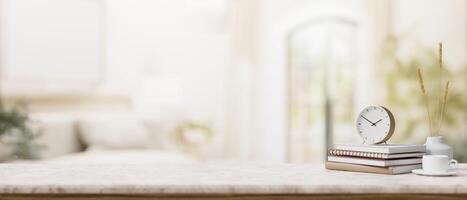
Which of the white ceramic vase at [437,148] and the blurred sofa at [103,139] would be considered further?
the blurred sofa at [103,139]

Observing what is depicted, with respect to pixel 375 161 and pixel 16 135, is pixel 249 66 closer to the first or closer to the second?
pixel 16 135

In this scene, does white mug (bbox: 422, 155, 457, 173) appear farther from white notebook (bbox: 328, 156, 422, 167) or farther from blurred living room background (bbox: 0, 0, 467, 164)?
blurred living room background (bbox: 0, 0, 467, 164)

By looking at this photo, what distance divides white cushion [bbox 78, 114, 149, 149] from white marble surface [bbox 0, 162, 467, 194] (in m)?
3.38

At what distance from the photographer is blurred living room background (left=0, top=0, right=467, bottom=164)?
6297 mm

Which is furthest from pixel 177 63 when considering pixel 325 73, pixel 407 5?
pixel 407 5

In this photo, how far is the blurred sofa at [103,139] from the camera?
16.4ft

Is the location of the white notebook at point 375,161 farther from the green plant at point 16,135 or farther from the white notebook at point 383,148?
the green plant at point 16,135

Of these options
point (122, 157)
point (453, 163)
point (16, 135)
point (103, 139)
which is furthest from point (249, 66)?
point (453, 163)

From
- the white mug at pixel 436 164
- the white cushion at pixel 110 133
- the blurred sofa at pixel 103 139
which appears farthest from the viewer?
the white cushion at pixel 110 133

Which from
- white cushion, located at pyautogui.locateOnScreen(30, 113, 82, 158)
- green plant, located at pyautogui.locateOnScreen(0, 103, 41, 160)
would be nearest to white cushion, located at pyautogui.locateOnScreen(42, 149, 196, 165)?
white cushion, located at pyautogui.locateOnScreen(30, 113, 82, 158)

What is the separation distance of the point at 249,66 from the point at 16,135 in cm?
326

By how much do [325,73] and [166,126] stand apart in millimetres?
2175

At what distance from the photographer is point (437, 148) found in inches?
79.6

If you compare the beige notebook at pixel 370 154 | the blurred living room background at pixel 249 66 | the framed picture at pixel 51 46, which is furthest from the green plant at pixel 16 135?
the beige notebook at pixel 370 154
